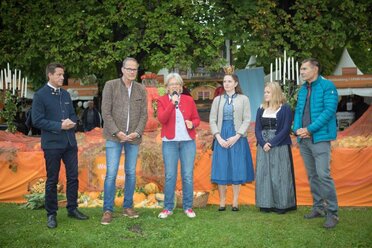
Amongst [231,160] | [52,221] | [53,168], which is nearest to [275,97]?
[231,160]

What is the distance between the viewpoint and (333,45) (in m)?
12.9

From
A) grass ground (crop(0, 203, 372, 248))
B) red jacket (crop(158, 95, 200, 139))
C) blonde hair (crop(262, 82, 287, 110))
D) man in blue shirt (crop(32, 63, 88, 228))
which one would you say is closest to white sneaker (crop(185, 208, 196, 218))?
grass ground (crop(0, 203, 372, 248))

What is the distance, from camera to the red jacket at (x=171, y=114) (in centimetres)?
597

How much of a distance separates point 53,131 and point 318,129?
3.19 m

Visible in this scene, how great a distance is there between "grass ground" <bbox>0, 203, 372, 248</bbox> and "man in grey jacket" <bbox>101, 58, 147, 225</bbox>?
419 mm

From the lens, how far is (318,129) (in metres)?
5.59

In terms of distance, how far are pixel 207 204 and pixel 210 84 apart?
10297 mm

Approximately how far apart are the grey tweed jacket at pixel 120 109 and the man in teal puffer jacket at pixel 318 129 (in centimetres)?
200

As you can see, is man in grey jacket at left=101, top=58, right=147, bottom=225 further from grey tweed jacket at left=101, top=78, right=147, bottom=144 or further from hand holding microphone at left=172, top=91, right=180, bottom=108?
hand holding microphone at left=172, top=91, right=180, bottom=108

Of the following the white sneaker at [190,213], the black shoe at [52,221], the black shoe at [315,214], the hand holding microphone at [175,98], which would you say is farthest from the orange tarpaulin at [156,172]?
the black shoe at [52,221]

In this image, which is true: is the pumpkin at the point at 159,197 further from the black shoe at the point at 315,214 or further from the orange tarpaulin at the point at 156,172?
the black shoe at the point at 315,214

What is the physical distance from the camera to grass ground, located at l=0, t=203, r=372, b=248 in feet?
16.3

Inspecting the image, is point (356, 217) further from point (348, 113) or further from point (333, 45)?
point (348, 113)

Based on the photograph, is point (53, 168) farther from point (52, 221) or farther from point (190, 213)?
point (190, 213)
